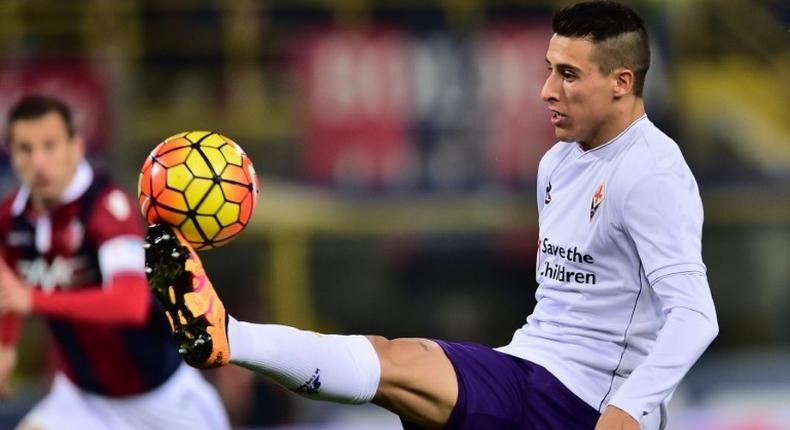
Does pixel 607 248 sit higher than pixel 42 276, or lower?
higher

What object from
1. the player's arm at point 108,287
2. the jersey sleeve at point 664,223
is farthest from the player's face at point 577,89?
the player's arm at point 108,287

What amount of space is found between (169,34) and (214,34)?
48 cm

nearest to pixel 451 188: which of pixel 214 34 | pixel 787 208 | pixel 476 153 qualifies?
pixel 476 153

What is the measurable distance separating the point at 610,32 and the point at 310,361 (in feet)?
4.42

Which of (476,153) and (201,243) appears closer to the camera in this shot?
(201,243)

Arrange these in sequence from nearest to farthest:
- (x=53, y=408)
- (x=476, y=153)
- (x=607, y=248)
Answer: (x=607, y=248), (x=53, y=408), (x=476, y=153)

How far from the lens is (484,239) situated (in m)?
14.5

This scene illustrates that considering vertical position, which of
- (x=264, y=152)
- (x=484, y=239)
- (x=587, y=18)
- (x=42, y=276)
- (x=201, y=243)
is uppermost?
(x=587, y=18)

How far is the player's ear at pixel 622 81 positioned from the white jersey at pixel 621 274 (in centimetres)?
12

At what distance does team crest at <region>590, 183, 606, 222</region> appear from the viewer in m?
4.37

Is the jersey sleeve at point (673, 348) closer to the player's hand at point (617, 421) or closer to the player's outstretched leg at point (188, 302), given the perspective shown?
the player's hand at point (617, 421)

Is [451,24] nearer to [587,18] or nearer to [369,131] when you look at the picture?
[369,131]

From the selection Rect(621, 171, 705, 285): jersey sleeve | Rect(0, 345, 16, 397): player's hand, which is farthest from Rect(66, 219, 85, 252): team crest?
Rect(621, 171, 705, 285): jersey sleeve

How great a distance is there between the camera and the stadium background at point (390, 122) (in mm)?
13195
